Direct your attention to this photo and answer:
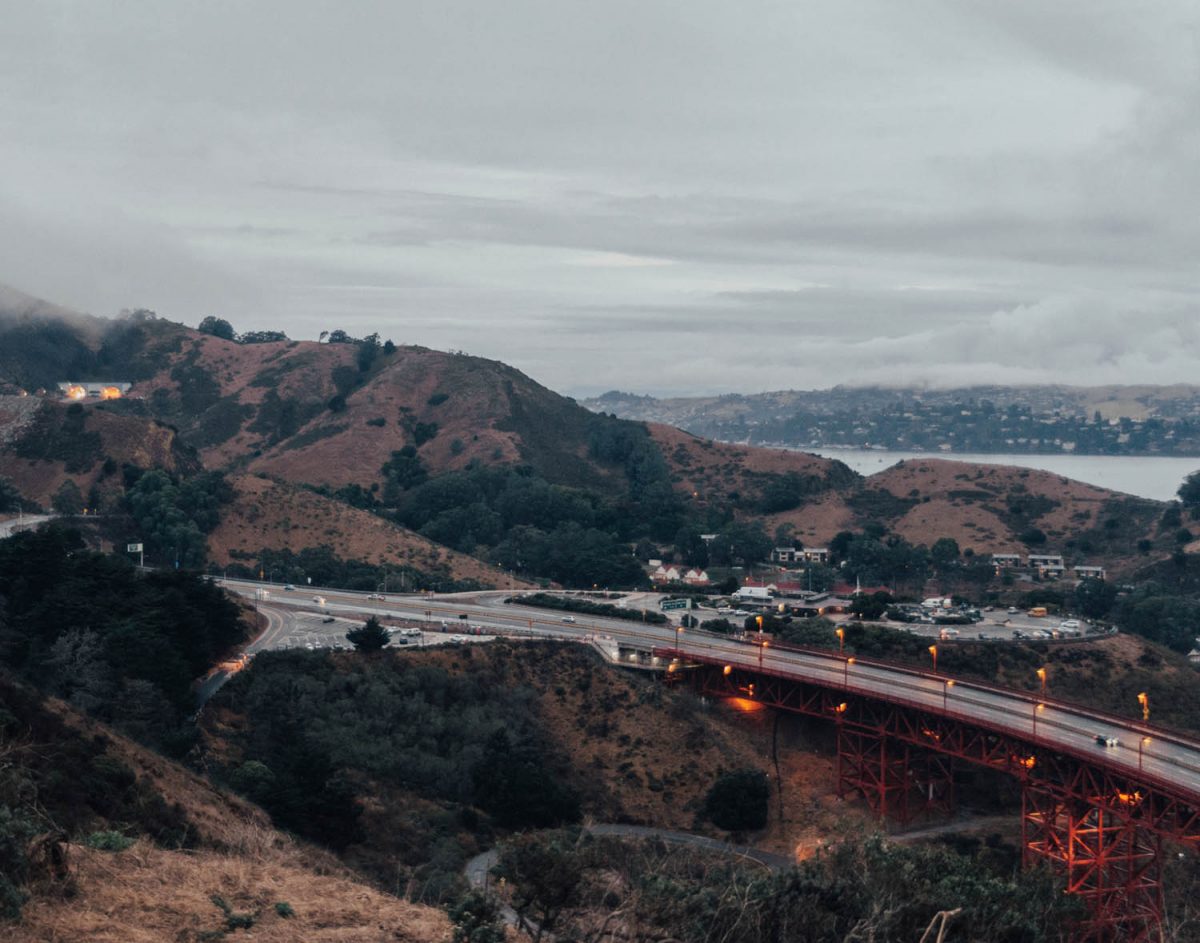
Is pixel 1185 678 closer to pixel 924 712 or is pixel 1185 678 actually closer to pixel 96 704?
pixel 924 712

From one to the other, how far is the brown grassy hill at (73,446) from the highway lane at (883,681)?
84.5 ft

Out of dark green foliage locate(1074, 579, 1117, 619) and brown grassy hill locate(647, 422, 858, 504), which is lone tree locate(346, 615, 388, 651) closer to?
dark green foliage locate(1074, 579, 1117, 619)

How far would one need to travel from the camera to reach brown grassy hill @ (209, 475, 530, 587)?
97.2 m

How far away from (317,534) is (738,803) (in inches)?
2251

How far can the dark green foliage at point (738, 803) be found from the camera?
52.8 m

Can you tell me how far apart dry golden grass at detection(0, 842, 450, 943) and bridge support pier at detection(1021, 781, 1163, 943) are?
24791 mm

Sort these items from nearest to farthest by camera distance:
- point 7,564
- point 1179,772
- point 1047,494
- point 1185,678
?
1. point 1179,772
2. point 7,564
3. point 1185,678
4. point 1047,494

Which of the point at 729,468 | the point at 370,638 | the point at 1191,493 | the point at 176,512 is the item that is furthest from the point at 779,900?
the point at 1191,493

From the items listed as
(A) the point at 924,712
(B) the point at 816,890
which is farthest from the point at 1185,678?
(B) the point at 816,890

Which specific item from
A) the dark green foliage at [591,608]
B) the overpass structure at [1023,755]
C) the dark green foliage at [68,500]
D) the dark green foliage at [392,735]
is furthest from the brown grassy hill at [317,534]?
the dark green foliage at [392,735]

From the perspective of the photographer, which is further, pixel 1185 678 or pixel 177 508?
pixel 177 508

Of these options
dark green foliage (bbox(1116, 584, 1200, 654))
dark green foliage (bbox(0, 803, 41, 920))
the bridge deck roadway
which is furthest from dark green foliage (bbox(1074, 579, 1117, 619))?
dark green foliage (bbox(0, 803, 41, 920))

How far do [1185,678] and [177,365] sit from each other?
146 m

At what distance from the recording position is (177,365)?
173 m
